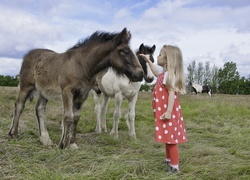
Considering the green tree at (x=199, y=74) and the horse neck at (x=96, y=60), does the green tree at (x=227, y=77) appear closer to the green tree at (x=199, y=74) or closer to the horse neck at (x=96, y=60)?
the green tree at (x=199, y=74)

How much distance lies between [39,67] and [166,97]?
292 centimetres

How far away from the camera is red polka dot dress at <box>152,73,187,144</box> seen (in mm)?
3854

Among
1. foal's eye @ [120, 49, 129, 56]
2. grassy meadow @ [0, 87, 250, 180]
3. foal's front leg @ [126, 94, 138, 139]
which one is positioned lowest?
grassy meadow @ [0, 87, 250, 180]

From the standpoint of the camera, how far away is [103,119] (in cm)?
767

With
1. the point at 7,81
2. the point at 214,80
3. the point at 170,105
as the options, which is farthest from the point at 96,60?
the point at 214,80

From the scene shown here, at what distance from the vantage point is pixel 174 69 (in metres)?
3.93

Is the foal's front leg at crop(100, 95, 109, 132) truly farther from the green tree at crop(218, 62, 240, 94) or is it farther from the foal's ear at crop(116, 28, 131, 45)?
the green tree at crop(218, 62, 240, 94)

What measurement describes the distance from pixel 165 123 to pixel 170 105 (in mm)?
270

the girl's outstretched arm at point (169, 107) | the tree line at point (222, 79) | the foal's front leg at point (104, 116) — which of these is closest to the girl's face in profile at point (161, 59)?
the girl's outstretched arm at point (169, 107)

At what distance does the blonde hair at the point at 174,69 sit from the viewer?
3.84 metres

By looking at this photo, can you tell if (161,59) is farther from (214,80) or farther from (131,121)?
(214,80)

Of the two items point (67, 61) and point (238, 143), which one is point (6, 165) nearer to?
point (67, 61)

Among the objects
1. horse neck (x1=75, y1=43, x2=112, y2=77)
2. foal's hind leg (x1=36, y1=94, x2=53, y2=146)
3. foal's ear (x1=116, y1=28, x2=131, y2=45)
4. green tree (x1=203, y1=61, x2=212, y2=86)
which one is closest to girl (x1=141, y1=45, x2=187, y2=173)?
foal's ear (x1=116, y1=28, x2=131, y2=45)

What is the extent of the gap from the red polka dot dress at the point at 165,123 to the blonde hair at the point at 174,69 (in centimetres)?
16
